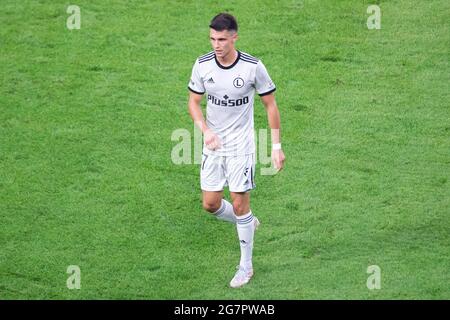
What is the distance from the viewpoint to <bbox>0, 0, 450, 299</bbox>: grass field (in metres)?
10.6

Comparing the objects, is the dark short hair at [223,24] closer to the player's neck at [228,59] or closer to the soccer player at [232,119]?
the soccer player at [232,119]

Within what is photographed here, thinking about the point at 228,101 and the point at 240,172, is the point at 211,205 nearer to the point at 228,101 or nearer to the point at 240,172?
the point at 240,172

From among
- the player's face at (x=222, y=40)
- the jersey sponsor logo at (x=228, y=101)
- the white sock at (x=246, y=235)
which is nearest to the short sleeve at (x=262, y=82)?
the jersey sponsor logo at (x=228, y=101)

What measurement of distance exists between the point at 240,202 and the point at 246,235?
36cm

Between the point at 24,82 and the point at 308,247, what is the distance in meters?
5.27

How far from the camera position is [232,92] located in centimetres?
1002

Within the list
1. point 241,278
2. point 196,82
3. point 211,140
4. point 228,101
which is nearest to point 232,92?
point 228,101

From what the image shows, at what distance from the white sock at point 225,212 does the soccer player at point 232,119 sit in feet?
0.72

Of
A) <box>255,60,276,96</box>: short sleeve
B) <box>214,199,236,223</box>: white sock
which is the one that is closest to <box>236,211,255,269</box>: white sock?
<box>214,199,236,223</box>: white sock

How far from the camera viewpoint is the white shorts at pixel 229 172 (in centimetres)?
1014

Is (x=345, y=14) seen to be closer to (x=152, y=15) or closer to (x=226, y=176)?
(x=152, y=15)

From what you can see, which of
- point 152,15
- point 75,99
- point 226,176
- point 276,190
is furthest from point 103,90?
point 226,176

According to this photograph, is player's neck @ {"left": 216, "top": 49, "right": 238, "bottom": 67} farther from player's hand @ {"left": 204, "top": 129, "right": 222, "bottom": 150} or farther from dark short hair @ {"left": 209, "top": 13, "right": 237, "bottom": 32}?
player's hand @ {"left": 204, "top": 129, "right": 222, "bottom": 150}

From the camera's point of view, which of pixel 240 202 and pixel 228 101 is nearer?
pixel 228 101
